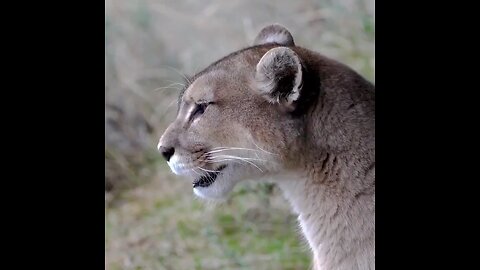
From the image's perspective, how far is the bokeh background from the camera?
20.6 ft

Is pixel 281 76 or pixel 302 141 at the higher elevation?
pixel 281 76

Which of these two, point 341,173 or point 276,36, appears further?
point 276,36

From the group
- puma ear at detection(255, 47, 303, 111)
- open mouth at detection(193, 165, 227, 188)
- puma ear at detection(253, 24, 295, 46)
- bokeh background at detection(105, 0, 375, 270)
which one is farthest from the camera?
bokeh background at detection(105, 0, 375, 270)

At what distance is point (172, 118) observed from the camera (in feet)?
25.3

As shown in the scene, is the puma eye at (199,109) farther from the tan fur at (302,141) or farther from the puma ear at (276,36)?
the puma ear at (276,36)

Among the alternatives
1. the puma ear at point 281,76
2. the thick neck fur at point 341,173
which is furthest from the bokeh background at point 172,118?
the puma ear at point 281,76

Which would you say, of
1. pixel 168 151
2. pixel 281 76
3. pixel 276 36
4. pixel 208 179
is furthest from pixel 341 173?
pixel 276 36

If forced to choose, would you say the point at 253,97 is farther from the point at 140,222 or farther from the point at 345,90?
the point at 140,222

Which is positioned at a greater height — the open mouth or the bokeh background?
the bokeh background

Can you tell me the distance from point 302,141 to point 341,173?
215 mm

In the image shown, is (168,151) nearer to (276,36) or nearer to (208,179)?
(208,179)

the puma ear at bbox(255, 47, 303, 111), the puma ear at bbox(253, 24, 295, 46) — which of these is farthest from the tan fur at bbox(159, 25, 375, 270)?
the puma ear at bbox(253, 24, 295, 46)

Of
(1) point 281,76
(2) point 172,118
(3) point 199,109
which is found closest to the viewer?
(1) point 281,76

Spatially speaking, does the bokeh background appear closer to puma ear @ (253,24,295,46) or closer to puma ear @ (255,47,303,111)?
puma ear @ (253,24,295,46)
